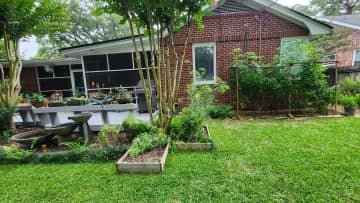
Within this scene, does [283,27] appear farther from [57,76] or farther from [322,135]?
[57,76]

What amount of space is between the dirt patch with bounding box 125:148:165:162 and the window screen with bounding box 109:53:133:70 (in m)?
6.10

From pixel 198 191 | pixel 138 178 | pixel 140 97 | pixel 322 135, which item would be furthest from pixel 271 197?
pixel 140 97

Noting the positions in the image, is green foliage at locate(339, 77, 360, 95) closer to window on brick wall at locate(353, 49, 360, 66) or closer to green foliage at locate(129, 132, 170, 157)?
window on brick wall at locate(353, 49, 360, 66)

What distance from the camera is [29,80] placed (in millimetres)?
11555

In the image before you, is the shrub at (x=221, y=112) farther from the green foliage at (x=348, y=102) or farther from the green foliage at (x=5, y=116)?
the green foliage at (x=5, y=116)

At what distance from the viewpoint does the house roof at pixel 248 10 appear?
612 centimetres

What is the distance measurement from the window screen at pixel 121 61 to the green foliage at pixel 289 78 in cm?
476

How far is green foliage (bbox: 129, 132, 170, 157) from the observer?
3.24 m

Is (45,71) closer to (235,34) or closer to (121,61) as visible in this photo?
(121,61)

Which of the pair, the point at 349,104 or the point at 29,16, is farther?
the point at 349,104

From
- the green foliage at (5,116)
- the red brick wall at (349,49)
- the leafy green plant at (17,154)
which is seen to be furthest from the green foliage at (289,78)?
the red brick wall at (349,49)

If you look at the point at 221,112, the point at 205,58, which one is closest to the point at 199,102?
the point at 221,112

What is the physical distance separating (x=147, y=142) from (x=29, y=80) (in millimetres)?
12138

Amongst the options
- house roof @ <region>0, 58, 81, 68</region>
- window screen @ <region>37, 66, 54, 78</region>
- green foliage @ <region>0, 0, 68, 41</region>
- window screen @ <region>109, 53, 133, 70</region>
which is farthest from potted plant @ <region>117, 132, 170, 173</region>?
window screen @ <region>37, 66, 54, 78</region>
